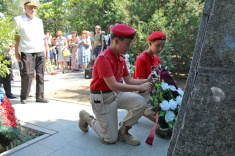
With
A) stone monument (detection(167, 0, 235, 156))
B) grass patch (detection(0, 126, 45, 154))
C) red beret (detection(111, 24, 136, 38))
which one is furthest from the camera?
grass patch (detection(0, 126, 45, 154))

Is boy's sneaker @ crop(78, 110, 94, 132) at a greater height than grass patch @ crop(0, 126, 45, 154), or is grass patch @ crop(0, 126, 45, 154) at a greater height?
boy's sneaker @ crop(78, 110, 94, 132)

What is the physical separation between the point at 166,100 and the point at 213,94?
5.56 feet

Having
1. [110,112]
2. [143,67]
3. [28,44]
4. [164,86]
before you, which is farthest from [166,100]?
[28,44]

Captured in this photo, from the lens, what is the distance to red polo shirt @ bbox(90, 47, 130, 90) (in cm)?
274

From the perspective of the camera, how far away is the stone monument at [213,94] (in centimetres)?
136

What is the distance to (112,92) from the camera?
2986mm

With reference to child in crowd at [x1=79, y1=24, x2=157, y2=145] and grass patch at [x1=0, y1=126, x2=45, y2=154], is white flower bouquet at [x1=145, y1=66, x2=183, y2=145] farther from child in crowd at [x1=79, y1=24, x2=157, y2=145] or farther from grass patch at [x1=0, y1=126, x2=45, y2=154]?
grass patch at [x1=0, y1=126, x2=45, y2=154]

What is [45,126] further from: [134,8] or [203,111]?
[134,8]

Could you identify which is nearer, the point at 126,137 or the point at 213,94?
the point at 213,94

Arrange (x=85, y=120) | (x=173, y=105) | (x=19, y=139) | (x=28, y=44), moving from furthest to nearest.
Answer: (x=28, y=44) → (x=85, y=120) → (x=19, y=139) → (x=173, y=105)

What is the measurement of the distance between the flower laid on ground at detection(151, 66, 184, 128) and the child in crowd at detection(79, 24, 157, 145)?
24 cm

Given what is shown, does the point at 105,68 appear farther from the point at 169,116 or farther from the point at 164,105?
the point at 169,116

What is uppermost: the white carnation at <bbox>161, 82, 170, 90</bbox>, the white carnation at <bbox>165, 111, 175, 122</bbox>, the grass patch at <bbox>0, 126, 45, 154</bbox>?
the white carnation at <bbox>161, 82, 170, 90</bbox>

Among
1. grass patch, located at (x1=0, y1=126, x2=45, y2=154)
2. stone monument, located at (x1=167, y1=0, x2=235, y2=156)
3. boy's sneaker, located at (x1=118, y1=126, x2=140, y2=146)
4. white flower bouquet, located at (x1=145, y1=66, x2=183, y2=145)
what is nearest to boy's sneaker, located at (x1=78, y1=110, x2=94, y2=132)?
boy's sneaker, located at (x1=118, y1=126, x2=140, y2=146)
